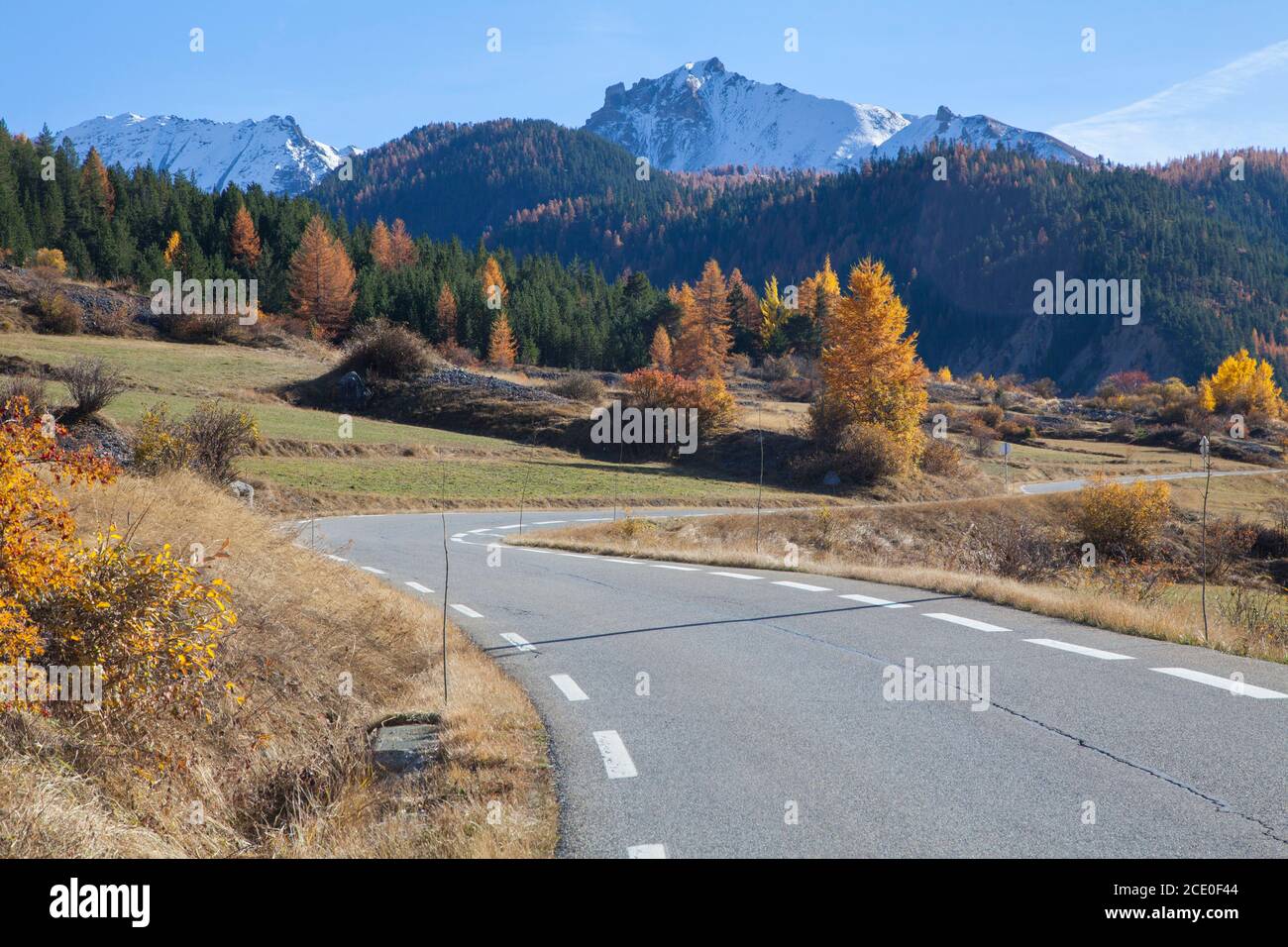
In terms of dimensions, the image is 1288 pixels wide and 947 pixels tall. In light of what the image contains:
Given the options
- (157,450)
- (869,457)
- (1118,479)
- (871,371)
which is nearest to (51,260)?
(871,371)

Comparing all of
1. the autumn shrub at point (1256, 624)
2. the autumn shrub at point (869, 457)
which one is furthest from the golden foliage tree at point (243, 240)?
the autumn shrub at point (1256, 624)

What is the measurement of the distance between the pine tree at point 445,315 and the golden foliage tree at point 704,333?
902 inches

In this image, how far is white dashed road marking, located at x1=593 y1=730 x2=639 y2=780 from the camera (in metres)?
5.05

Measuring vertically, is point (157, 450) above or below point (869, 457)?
above

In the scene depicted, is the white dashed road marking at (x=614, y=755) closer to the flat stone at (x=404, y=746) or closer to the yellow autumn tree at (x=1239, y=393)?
the flat stone at (x=404, y=746)

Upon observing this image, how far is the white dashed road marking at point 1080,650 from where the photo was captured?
24.7 ft

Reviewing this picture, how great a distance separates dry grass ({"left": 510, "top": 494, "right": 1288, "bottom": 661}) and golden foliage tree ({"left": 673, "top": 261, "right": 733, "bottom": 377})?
53.6 m

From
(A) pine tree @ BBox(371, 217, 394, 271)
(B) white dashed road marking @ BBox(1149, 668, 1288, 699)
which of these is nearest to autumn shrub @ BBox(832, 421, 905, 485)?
(B) white dashed road marking @ BBox(1149, 668, 1288, 699)

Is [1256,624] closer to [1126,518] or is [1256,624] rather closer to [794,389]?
[1126,518]

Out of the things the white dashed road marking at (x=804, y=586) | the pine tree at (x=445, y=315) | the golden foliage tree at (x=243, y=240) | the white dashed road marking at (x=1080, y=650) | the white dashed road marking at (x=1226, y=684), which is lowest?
the white dashed road marking at (x=804, y=586)

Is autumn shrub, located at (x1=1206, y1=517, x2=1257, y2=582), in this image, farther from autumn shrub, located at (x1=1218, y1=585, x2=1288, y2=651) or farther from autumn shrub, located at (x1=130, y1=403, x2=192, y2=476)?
autumn shrub, located at (x1=130, y1=403, x2=192, y2=476)

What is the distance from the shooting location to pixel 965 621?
952 centimetres

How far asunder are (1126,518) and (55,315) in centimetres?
6490
